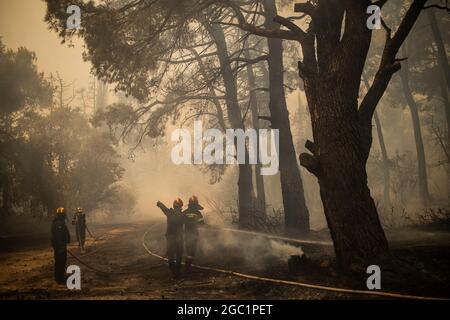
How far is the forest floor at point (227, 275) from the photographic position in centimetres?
705

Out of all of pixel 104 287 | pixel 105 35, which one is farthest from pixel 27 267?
pixel 105 35

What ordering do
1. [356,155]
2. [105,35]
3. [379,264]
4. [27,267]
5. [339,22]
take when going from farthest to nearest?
[27,267]
[105,35]
[339,22]
[356,155]
[379,264]

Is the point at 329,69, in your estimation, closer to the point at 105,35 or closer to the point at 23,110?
the point at 105,35

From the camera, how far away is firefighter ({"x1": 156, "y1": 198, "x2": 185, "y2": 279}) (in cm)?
1012

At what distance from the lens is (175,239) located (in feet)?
34.3

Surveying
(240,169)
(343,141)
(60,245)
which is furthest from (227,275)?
(240,169)

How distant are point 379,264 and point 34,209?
23.3 metres

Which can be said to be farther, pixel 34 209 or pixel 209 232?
pixel 34 209

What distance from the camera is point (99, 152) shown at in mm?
30719

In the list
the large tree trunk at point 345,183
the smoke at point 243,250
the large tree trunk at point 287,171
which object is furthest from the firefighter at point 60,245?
the large tree trunk at point 287,171

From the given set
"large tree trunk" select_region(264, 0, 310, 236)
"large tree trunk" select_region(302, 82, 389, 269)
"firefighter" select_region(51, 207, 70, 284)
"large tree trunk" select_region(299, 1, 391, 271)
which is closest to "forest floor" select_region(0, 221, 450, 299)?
"firefighter" select_region(51, 207, 70, 284)

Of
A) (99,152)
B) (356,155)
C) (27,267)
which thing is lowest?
(27,267)

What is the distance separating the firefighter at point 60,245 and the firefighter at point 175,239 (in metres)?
3.03

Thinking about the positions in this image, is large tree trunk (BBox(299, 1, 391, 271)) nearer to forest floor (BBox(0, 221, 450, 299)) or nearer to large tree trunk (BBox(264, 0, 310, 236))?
forest floor (BBox(0, 221, 450, 299))
